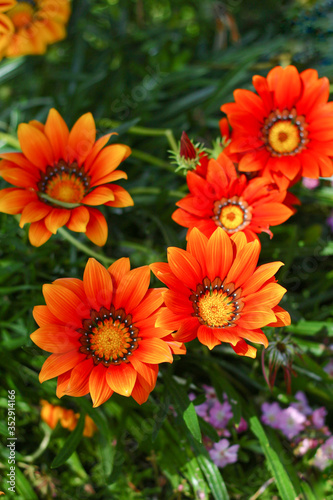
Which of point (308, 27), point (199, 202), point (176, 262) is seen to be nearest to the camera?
point (176, 262)

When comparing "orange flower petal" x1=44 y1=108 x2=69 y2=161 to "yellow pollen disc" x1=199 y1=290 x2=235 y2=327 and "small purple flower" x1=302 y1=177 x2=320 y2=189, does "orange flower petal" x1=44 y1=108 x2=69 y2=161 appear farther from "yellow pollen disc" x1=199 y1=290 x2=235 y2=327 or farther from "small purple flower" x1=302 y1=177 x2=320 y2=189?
"small purple flower" x1=302 y1=177 x2=320 y2=189

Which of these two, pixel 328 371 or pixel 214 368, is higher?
pixel 214 368

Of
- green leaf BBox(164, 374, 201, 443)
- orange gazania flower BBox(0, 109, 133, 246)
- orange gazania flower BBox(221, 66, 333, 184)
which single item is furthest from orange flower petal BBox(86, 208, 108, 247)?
green leaf BBox(164, 374, 201, 443)

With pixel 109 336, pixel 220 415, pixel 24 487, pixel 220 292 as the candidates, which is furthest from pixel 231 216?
pixel 24 487

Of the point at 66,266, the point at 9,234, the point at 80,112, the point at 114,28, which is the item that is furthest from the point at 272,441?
the point at 114,28

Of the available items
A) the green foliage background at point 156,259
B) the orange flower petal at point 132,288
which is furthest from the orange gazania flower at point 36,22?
the orange flower petal at point 132,288

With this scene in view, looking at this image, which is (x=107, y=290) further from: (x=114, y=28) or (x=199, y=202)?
(x=114, y=28)

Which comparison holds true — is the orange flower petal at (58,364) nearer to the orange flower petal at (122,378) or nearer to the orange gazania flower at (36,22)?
the orange flower petal at (122,378)

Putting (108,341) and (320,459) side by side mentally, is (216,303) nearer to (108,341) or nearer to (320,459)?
(108,341)
